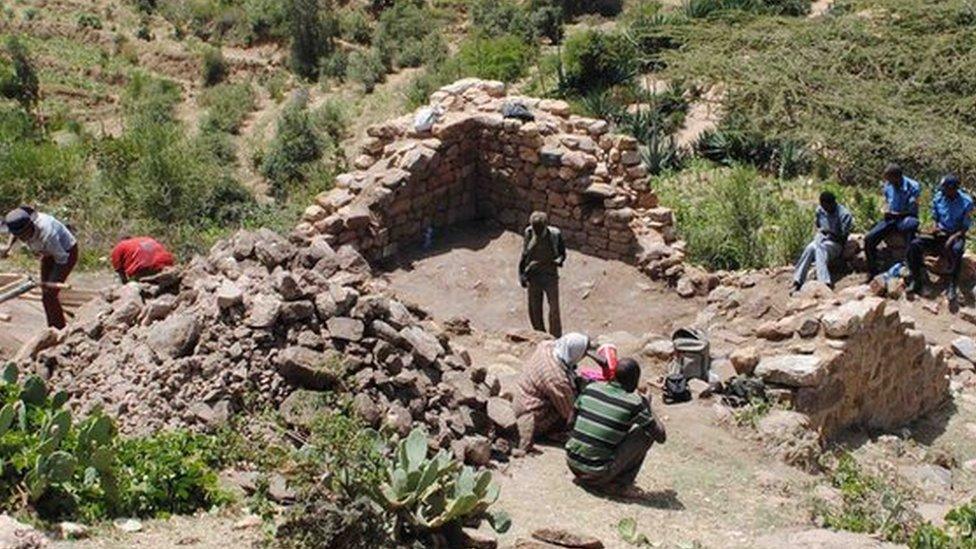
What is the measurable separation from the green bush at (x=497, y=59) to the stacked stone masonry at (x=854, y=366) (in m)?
14.5

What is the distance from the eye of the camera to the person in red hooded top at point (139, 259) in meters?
10.0

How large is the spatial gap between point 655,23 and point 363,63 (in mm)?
8558

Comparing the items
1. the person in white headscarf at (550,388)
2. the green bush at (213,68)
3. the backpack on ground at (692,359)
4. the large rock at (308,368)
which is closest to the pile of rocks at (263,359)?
the large rock at (308,368)

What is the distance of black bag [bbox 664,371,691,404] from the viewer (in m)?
10.4

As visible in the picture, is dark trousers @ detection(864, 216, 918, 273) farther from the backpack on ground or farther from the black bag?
the black bag

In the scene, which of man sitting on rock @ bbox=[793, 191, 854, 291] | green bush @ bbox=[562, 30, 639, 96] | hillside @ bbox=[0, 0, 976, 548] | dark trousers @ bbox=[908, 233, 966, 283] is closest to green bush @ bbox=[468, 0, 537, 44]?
hillside @ bbox=[0, 0, 976, 548]

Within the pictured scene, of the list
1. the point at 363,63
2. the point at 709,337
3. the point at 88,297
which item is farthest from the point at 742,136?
the point at 363,63

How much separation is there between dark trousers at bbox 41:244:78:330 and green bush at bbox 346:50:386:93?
20.4 metres

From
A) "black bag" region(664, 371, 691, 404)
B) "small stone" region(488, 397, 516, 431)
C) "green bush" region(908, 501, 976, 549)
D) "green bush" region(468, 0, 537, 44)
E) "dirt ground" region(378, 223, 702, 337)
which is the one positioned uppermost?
"small stone" region(488, 397, 516, 431)

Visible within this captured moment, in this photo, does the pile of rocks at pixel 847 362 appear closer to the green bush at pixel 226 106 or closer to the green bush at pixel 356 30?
the green bush at pixel 226 106

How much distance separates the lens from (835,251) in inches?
529

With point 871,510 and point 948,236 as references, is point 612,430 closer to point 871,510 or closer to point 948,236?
point 871,510

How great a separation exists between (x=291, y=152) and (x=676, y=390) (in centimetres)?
1612

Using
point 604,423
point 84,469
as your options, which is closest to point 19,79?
point 604,423
